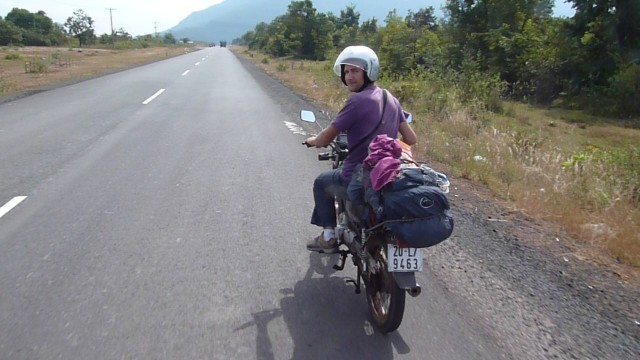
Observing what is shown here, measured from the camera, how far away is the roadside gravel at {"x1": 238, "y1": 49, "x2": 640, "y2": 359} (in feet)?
10.2

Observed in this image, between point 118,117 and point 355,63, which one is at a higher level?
point 355,63

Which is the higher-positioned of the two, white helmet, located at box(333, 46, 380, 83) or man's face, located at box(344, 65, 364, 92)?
white helmet, located at box(333, 46, 380, 83)

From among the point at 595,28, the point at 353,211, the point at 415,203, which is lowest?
the point at 353,211

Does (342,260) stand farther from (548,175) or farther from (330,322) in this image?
(548,175)

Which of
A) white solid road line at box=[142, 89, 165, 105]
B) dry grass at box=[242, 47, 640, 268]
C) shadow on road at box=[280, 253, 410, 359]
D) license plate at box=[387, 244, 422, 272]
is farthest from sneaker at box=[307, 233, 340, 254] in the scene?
white solid road line at box=[142, 89, 165, 105]

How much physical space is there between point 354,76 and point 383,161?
0.87 meters

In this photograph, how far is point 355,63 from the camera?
3.47 meters

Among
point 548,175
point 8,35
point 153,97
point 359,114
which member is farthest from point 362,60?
point 8,35

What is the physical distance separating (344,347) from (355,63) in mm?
1928

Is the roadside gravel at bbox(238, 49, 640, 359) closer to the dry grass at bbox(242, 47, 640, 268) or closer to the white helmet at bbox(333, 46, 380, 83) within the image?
the dry grass at bbox(242, 47, 640, 268)

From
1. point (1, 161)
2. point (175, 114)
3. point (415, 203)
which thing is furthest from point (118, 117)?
point (415, 203)

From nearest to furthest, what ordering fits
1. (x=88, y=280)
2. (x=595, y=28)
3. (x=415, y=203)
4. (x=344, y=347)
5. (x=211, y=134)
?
1. (x=415, y=203)
2. (x=344, y=347)
3. (x=88, y=280)
4. (x=211, y=134)
5. (x=595, y=28)

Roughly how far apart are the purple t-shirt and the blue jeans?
0.53ft

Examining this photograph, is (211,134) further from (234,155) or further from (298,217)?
(298,217)
